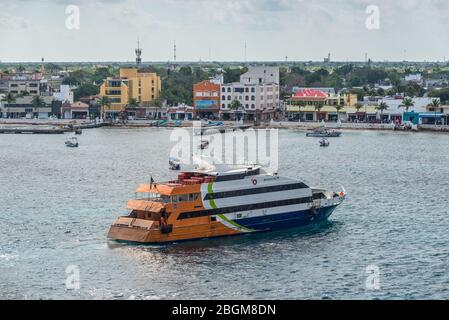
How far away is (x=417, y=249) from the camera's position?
2970cm

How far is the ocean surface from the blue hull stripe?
33 centimetres

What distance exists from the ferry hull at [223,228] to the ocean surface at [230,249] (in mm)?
282

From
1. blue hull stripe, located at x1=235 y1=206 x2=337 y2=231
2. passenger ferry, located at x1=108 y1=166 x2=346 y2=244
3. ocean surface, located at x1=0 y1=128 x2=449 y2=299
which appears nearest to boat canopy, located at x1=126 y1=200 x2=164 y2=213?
passenger ferry, located at x1=108 y1=166 x2=346 y2=244

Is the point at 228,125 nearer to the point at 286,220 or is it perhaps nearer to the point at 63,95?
the point at 63,95

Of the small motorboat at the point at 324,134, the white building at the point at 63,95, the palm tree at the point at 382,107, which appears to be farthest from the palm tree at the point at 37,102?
the palm tree at the point at 382,107

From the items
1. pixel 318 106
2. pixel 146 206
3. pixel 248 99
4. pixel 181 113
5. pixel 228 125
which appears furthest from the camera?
pixel 181 113

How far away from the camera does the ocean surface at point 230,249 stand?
25.4m

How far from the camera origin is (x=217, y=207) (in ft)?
103

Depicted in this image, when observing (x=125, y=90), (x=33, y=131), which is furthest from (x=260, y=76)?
(x=33, y=131)

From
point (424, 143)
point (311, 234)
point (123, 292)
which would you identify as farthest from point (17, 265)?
point (424, 143)

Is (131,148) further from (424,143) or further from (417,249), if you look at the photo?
(417,249)

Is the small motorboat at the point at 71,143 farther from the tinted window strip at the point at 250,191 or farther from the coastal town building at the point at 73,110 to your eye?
the tinted window strip at the point at 250,191

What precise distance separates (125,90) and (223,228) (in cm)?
6159

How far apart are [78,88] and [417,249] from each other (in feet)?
249
